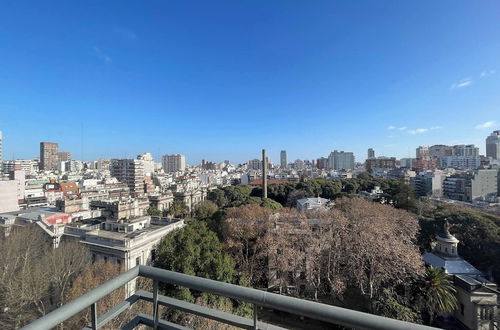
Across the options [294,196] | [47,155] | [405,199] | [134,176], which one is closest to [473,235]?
[405,199]

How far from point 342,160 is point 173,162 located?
73.5m

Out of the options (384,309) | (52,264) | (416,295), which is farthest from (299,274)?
(52,264)

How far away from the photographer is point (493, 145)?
71.6m

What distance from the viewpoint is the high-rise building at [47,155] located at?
7399 cm

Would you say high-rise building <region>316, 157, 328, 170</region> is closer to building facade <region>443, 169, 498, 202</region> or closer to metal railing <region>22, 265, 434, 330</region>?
building facade <region>443, 169, 498, 202</region>

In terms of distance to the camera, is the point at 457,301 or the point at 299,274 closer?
the point at 457,301

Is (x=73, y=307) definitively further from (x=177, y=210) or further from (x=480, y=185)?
(x=480, y=185)

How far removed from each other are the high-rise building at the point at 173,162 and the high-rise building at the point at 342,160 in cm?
6652

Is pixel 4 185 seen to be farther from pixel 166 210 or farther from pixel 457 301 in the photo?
pixel 457 301

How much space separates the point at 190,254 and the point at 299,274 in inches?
229

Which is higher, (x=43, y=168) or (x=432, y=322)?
(x=43, y=168)

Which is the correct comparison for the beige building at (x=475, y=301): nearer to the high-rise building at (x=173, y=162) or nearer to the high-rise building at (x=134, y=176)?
the high-rise building at (x=134, y=176)

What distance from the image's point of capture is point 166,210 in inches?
1318

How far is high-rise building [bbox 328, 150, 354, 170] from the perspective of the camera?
111375 millimetres
